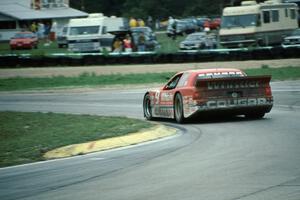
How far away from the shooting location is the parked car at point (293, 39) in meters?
42.2

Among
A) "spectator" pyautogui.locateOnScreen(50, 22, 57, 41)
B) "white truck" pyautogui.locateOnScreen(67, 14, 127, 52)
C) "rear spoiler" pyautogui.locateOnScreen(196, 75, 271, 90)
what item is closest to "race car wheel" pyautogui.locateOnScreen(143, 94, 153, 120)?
"rear spoiler" pyautogui.locateOnScreen(196, 75, 271, 90)

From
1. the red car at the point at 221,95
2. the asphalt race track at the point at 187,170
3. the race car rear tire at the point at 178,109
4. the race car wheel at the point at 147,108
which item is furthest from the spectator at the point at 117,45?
the asphalt race track at the point at 187,170

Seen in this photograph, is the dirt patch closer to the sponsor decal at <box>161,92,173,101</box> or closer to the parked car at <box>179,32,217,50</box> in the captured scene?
the parked car at <box>179,32,217,50</box>

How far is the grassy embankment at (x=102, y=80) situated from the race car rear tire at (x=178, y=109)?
1407 cm

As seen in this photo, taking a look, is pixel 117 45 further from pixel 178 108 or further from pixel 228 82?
pixel 228 82

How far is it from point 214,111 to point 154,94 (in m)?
2.60

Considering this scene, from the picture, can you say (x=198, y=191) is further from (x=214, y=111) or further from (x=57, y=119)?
(x=57, y=119)

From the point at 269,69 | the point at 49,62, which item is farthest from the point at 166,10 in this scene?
the point at 269,69

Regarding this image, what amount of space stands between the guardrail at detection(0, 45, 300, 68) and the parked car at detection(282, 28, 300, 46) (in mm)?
5548

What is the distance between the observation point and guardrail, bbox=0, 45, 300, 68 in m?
36.8

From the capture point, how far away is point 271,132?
551 inches

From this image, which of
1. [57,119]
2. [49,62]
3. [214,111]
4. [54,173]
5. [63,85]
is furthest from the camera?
[49,62]

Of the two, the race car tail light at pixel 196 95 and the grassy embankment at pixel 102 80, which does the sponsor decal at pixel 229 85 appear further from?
the grassy embankment at pixel 102 80

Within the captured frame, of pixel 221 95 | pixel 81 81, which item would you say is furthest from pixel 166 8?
pixel 221 95
